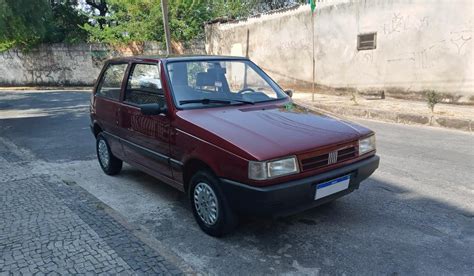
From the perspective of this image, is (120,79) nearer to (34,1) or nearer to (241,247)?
(241,247)

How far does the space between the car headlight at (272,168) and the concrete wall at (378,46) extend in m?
8.76

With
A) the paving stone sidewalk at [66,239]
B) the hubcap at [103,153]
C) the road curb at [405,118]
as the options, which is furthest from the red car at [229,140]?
the road curb at [405,118]

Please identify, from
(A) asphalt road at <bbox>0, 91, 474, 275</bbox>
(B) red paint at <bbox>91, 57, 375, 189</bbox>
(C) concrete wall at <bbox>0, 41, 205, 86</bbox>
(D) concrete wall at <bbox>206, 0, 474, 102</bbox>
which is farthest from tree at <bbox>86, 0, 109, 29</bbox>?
(B) red paint at <bbox>91, 57, 375, 189</bbox>

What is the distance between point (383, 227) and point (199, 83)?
7.78 feet

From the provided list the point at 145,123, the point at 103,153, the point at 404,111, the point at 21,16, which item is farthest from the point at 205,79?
the point at 21,16

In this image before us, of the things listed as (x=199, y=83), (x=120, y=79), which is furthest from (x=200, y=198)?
(x=120, y=79)

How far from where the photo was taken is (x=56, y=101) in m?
15.1

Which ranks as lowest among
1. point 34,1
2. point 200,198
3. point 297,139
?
point 200,198

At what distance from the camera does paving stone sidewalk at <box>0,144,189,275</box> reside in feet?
9.87

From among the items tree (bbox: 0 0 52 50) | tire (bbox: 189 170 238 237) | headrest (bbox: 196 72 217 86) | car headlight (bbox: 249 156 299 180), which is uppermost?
tree (bbox: 0 0 52 50)

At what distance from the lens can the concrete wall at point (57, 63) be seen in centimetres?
2202

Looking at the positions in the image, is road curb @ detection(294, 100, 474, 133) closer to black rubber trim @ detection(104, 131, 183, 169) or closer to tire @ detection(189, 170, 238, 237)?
black rubber trim @ detection(104, 131, 183, 169)

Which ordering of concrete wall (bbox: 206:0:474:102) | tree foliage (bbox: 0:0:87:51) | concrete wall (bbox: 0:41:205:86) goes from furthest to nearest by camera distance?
concrete wall (bbox: 0:41:205:86) < tree foliage (bbox: 0:0:87:51) < concrete wall (bbox: 206:0:474:102)

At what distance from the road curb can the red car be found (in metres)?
3.44
